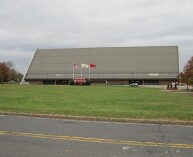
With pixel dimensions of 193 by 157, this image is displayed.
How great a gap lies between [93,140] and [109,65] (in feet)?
337

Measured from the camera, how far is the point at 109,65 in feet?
369

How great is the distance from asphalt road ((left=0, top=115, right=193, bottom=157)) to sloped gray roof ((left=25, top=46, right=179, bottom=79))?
9569cm

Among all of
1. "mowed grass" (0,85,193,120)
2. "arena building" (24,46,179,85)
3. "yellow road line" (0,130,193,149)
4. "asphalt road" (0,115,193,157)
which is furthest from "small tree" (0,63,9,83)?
"yellow road line" (0,130,193,149)

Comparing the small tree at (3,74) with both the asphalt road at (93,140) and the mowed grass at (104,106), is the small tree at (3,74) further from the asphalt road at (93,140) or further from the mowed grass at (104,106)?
the asphalt road at (93,140)

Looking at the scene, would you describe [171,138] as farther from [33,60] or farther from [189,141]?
[33,60]

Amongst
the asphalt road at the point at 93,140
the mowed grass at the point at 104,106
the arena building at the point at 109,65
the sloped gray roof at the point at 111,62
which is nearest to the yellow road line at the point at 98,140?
the asphalt road at the point at 93,140

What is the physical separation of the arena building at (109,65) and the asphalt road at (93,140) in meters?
93.8

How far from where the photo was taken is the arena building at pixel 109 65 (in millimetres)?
109312

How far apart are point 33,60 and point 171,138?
112 meters

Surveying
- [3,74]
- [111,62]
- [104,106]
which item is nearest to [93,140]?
[104,106]

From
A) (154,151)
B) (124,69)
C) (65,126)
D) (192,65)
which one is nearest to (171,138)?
(154,151)

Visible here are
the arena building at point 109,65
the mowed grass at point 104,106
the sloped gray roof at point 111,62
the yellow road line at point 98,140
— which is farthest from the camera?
the sloped gray roof at point 111,62

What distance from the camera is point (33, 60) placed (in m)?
119

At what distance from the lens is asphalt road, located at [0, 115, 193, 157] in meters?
8.51
